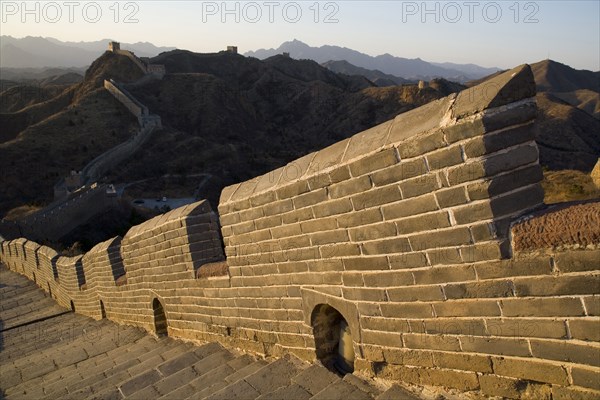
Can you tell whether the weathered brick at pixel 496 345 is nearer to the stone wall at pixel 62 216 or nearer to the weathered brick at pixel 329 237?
the weathered brick at pixel 329 237

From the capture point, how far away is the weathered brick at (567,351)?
1.91 metres

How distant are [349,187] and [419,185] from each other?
0.52 meters

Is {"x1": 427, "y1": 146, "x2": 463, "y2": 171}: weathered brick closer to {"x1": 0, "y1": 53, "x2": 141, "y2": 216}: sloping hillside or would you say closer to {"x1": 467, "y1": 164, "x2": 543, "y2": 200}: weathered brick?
{"x1": 467, "y1": 164, "x2": 543, "y2": 200}: weathered brick

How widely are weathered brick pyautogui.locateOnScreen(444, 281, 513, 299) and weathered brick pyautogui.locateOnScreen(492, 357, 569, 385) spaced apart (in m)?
0.32

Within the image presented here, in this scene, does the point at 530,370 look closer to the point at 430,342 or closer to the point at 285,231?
the point at 430,342

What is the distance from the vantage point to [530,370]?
2115 millimetres

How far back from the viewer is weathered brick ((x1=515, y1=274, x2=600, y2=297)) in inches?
74.5

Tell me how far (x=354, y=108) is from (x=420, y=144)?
2477 inches

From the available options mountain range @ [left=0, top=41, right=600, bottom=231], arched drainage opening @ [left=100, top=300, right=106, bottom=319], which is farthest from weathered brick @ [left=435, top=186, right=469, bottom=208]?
mountain range @ [left=0, top=41, right=600, bottom=231]

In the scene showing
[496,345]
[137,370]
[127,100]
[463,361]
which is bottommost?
[137,370]

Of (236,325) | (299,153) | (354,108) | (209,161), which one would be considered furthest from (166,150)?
(236,325)

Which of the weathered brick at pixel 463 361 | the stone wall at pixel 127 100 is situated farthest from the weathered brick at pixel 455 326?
the stone wall at pixel 127 100

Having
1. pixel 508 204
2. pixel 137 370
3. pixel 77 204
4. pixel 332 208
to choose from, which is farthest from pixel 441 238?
pixel 77 204

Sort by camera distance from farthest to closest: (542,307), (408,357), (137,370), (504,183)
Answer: (137,370)
(408,357)
(504,183)
(542,307)
